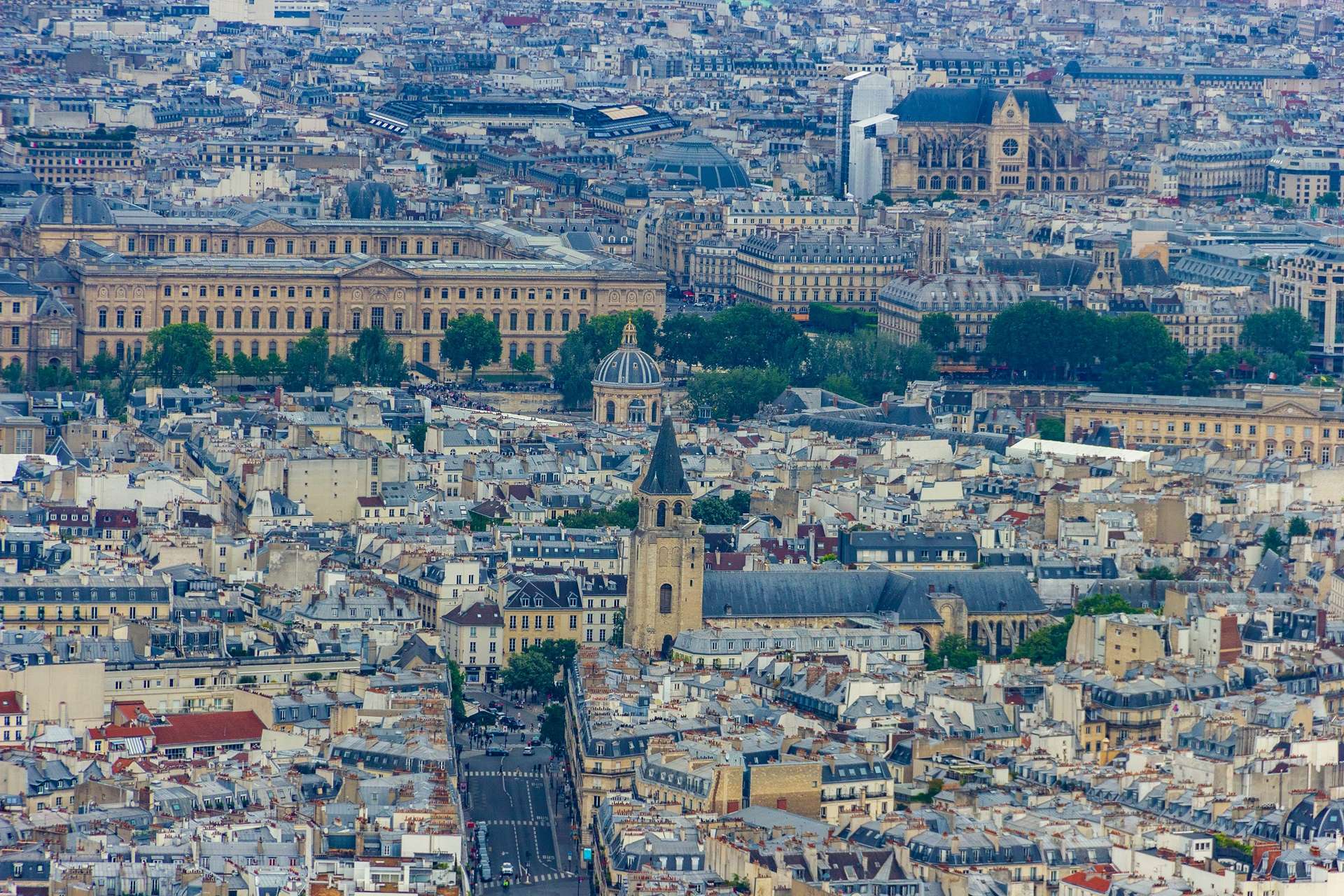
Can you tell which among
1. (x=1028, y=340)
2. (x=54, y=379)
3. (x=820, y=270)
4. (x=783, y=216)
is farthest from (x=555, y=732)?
(x=783, y=216)

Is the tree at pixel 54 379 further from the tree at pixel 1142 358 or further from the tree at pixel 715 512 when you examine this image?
the tree at pixel 1142 358

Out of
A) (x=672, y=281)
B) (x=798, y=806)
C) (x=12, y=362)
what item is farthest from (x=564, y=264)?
(x=798, y=806)

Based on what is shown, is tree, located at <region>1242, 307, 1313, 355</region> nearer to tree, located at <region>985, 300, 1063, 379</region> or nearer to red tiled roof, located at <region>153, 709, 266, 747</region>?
tree, located at <region>985, 300, 1063, 379</region>

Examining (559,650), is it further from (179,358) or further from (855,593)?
(179,358)

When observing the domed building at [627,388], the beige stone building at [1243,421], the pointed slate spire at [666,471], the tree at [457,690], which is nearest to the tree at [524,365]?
the domed building at [627,388]

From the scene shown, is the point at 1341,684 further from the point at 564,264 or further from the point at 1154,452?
the point at 564,264
